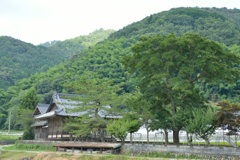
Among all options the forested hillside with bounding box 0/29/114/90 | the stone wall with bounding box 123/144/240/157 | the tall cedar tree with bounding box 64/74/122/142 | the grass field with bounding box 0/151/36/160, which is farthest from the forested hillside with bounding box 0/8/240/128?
the stone wall with bounding box 123/144/240/157

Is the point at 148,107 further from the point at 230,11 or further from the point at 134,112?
the point at 230,11

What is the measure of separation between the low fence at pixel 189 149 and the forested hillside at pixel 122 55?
59.7m

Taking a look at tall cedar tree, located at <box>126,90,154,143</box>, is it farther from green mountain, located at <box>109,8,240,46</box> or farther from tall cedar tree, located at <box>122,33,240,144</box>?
green mountain, located at <box>109,8,240,46</box>

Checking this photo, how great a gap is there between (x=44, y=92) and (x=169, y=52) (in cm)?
7403

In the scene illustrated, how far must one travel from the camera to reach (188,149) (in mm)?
18969

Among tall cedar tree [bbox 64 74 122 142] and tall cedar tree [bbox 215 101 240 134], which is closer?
tall cedar tree [bbox 215 101 240 134]

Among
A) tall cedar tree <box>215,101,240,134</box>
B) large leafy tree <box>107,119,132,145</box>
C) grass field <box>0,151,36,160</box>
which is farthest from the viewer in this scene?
grass field <box>0,151,36,160</box>

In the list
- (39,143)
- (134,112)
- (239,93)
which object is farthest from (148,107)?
(239,93)

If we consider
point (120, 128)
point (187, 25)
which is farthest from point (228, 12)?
point (120, 128)

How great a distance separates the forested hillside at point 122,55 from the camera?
8238 centimetres

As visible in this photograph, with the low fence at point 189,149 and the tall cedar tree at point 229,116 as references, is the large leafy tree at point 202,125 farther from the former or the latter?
the low fence at point 189,149

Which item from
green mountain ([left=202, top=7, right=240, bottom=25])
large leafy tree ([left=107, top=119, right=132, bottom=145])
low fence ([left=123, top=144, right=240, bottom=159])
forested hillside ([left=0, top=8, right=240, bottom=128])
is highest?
green mountain ([left=202, top=7, right=240, bottom=25])

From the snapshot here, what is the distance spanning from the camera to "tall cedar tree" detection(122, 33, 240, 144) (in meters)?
21.2

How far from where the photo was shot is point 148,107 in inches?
944
